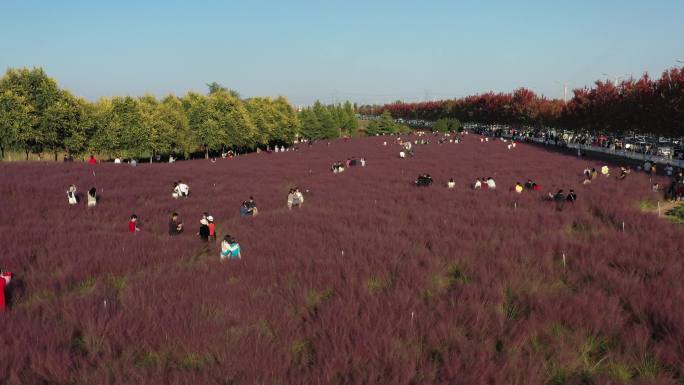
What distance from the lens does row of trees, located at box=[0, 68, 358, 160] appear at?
3959 cm

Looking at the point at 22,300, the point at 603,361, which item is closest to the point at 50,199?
the point at 22,300

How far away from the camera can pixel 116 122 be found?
1859 inches

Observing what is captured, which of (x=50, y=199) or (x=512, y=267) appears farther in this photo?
(x=50, y=199)

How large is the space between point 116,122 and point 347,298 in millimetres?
45840

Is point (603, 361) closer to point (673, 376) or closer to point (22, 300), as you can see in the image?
point (673, 376)

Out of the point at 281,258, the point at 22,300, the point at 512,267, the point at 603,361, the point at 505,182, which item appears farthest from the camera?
the point at 505,182

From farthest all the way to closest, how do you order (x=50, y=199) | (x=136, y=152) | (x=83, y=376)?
(x=136, y=152) → (x=50, y=199) → (x=83, y=376)

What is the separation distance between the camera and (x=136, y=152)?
165ft

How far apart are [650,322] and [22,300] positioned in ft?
37.1

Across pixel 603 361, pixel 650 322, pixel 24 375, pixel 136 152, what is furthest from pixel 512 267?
pixel 136 152

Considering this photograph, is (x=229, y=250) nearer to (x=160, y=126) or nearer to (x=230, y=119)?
(x=160, y=126)

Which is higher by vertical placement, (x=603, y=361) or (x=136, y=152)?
(x=136, y=152)

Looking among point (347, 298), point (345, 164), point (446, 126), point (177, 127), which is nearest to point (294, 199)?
point (347, 298)

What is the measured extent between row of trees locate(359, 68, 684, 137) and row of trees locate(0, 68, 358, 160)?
150 feet
